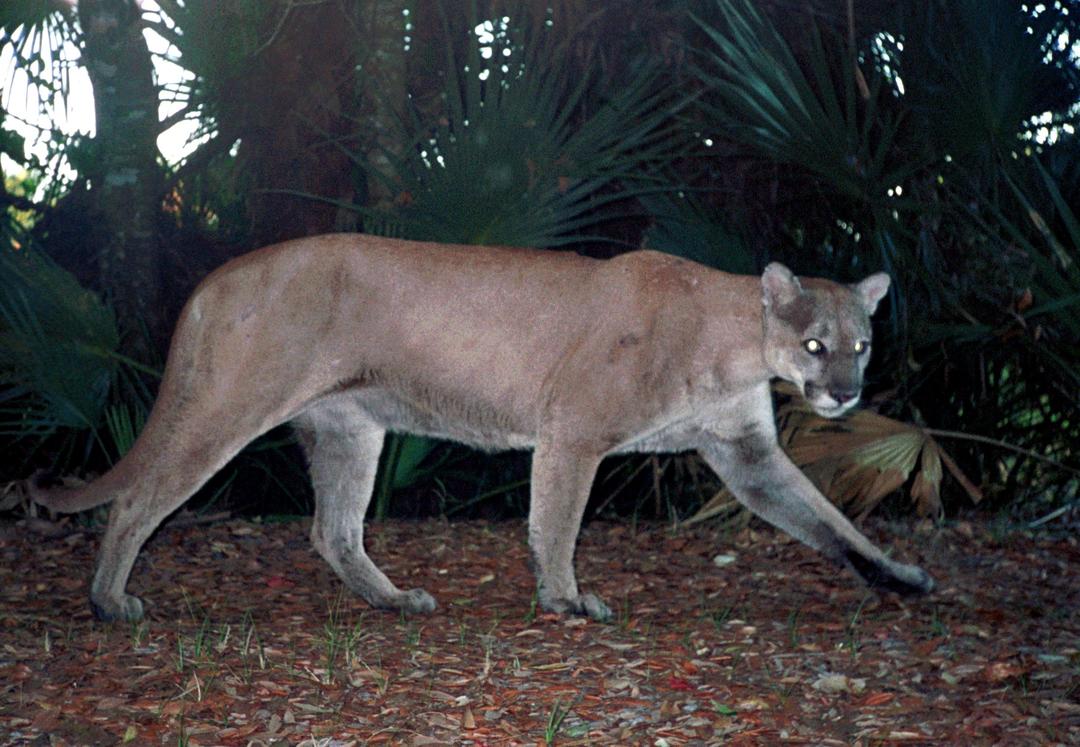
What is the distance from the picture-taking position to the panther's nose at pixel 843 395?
182 inches

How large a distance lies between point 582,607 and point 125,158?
374cm

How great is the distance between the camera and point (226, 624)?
4371 millimetres

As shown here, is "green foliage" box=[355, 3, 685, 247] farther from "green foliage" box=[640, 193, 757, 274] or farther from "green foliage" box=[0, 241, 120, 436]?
"green foliage" box=[0, 241, 120, 436]

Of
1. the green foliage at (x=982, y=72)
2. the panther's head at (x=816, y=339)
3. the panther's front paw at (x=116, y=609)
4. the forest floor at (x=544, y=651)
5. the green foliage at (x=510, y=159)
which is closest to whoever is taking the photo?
the forest floor at (x=544, y=651)

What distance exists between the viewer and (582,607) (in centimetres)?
464

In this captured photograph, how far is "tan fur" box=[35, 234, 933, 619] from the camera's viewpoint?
15.3 ft

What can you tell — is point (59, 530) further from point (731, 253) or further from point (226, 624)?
point (731, 253)

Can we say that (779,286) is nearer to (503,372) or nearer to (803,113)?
(503,372)

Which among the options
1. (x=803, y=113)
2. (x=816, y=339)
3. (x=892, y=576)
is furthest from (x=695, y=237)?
(x=892, y=576)

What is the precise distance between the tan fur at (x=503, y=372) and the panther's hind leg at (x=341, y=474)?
0.04 ft

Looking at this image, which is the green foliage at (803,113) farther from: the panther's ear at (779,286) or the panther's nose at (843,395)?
the panther's nose at (843,395)

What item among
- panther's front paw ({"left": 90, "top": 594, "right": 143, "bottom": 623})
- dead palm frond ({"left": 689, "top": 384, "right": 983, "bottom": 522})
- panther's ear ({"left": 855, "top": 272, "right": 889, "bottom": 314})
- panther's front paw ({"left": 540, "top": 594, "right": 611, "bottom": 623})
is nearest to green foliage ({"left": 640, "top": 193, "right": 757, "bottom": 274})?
dead palm frond ({"left": 689, "top": 384, "right": 983, "bottom": 522})

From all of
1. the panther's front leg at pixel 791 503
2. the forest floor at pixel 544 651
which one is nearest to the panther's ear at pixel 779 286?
the panther's front leg at pixel 791 503

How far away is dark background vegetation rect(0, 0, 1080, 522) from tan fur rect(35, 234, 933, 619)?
93cm
